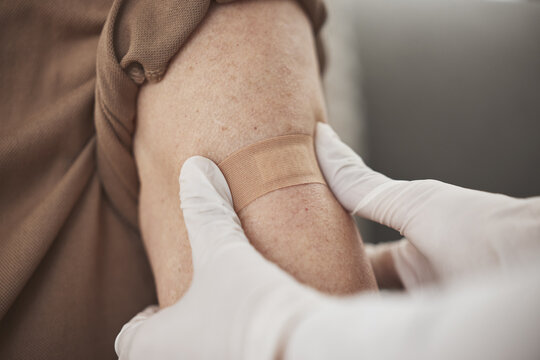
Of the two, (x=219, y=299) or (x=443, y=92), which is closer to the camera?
(x=219, y=299)

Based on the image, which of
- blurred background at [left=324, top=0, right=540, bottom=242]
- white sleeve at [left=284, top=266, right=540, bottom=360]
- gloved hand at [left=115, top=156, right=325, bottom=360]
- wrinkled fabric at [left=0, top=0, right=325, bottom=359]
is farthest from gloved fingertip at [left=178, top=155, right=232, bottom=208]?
blurred background at [left=324, top=0, right=540, bottom=242]

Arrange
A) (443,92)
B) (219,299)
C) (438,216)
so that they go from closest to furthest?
1. (219,299)
2. (438,216)
3. (443,92)

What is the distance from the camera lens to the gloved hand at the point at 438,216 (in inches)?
22.0

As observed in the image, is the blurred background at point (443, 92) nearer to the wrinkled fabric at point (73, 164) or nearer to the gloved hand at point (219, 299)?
the wrinkled fabric at point (73, 164)

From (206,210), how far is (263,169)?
5.2 inches

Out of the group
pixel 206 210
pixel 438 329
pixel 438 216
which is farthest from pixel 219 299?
pixel 438 216

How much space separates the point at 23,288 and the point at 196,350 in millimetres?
469

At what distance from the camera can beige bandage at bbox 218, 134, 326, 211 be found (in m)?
0.67

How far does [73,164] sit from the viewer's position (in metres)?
0.82

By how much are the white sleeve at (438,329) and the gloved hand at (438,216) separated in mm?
166

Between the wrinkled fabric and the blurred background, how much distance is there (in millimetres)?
571

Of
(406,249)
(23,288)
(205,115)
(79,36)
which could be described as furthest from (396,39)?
(23,288)

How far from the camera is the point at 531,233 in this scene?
0.54 meters

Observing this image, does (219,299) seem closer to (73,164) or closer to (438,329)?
(438,329)
